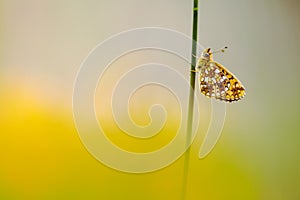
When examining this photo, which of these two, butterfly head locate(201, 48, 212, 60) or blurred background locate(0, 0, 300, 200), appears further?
butterfly head locate(201, 48, 212, 60)

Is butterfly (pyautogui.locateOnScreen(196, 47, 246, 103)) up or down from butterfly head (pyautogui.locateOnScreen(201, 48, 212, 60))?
down

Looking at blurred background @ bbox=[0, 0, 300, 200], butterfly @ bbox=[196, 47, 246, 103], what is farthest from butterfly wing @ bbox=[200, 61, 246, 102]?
blurred background @ bbox=[0, 0, 300, 200]

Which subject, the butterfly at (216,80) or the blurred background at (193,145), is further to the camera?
the butterfly at (216,80)

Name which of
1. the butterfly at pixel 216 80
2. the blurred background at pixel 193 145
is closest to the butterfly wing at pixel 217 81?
the butterfly at pixel 216 80

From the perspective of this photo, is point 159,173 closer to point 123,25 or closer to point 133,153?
point 133,153

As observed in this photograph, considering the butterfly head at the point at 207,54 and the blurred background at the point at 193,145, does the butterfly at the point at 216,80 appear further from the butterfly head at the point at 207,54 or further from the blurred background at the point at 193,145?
the blurred background at the point at 193,145

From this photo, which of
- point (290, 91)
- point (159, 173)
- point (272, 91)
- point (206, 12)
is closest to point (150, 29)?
point (206, 12)

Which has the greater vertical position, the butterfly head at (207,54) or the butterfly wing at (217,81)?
the butterfly head at (207,54)

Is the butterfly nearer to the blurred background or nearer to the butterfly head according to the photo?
the butterfly head
